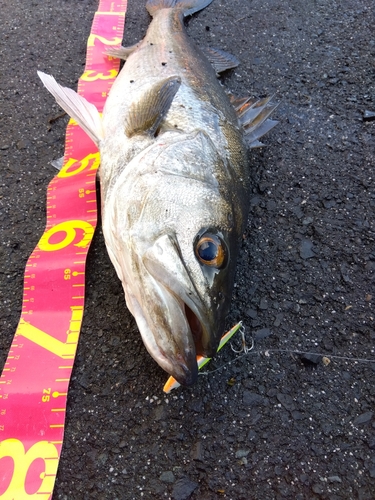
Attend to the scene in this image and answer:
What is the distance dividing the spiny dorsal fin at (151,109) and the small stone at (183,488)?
1.93 metres

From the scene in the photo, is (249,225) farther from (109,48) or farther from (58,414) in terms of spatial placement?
(109,48)

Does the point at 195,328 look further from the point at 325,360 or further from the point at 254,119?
the point at 254,119

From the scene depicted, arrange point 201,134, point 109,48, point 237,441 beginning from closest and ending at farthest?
point 237,441 < point 201,134 < point 109,48

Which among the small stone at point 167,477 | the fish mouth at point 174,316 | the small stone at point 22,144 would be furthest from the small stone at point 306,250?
the small stone at point 22,144

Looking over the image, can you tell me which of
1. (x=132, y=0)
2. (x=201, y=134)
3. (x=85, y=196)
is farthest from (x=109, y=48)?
(x=201, y=134)

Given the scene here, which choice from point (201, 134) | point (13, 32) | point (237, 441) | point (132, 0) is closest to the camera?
point (237, 441)

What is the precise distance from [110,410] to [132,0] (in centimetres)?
434

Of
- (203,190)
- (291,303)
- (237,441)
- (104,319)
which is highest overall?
(203,190)

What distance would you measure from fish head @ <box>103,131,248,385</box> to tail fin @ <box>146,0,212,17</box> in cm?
254

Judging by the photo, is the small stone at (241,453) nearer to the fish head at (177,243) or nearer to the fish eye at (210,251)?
the fish head at (177,243)

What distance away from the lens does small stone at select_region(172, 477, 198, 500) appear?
76.5 inches

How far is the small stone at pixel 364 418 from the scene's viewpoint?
7.09 feet

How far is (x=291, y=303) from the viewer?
2.54m

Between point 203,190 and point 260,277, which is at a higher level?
point 203,190
